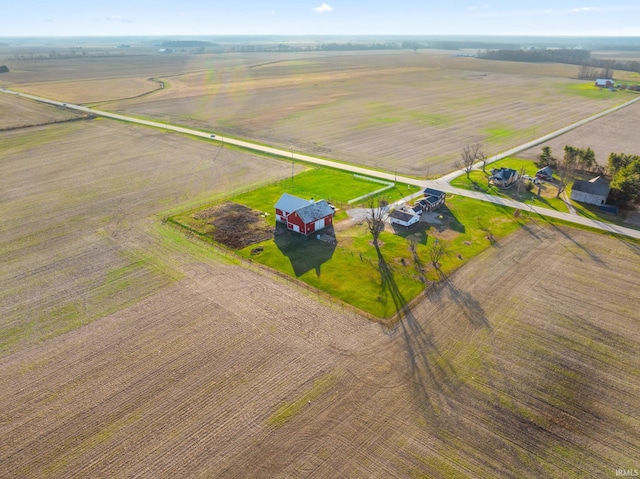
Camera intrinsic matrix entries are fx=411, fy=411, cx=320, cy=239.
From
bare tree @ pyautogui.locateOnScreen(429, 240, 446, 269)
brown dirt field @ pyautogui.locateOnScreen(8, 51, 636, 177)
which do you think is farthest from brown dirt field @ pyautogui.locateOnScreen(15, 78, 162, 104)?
bare tree @ pyautogui.locateOnScreen(429, 240, 446, 269)

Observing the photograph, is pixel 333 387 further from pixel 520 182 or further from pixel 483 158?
pixel 483 158

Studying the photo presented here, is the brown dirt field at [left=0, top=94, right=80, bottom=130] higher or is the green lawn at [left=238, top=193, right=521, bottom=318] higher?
the brown dirt field at [left=0, top=94, right=80, bottom=130]

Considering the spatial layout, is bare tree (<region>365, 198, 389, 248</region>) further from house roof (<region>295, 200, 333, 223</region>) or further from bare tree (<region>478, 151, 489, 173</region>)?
bare tree (<region>478, 151, 489, 173</region>)

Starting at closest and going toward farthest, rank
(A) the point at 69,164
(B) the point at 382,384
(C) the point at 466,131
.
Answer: (B) the point at 382,384
(A) the point at 69,164
(C) the point at 466,131

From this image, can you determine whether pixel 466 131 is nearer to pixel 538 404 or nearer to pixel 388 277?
pixel 388 277

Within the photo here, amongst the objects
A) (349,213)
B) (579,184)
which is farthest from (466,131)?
(349,213)

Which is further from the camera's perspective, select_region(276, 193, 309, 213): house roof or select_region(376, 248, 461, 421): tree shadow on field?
select_region(276, 193, 309, 213): house roof

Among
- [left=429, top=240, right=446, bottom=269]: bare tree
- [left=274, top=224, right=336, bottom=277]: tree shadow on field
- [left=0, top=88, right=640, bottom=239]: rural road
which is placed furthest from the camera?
[left=0, top=88, right=640, bottom=239]: rural road
